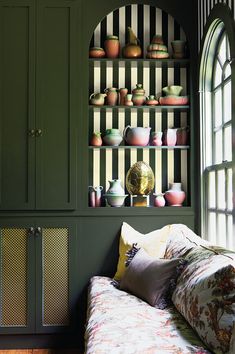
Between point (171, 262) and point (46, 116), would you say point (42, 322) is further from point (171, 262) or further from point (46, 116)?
point (46, 116)

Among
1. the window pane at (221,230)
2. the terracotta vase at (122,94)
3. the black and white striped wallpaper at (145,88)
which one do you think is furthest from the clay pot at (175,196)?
the terracotta vase at (122,94)

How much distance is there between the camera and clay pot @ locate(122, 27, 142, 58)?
3.46m

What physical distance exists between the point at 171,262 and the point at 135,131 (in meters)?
1.23

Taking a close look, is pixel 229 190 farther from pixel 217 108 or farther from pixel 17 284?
pixel 17 284

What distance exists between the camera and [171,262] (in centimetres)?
256

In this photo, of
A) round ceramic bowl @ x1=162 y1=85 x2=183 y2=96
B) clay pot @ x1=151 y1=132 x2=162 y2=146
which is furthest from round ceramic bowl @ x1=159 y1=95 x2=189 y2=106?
clay pot @ x1=151 y1=132 x2=162 y2=146

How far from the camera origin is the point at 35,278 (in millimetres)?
3303

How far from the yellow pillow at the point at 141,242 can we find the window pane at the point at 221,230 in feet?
1.28

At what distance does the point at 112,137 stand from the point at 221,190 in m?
0.96

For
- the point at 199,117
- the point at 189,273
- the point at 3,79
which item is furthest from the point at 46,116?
the point at 189,273

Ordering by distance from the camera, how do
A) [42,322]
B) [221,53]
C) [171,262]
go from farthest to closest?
[42,322], [221,53], [171,262]

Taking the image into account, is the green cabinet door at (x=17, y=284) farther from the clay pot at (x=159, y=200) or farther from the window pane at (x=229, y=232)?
the window pane at (x=229, y=232)

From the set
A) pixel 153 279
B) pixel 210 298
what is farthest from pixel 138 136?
pixel 210 298

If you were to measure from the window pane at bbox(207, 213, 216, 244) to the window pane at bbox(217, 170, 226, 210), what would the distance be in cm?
16
